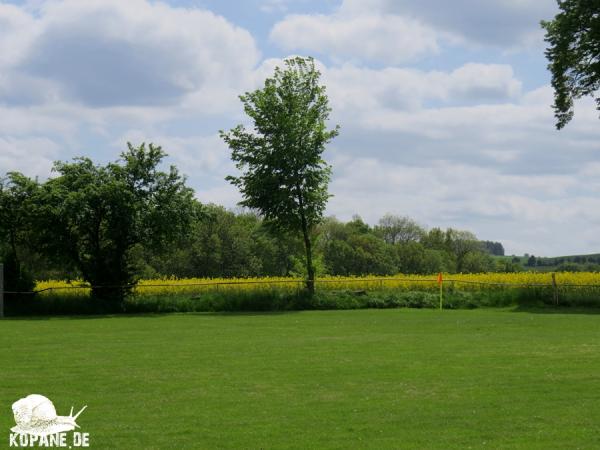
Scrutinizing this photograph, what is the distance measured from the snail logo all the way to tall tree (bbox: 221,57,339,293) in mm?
30252

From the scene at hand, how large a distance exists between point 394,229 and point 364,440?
125 m

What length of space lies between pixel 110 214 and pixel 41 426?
1191 inches

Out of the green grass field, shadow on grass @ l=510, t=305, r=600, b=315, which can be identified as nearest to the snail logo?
the green grass field

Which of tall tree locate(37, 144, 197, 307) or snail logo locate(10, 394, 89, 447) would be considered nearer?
snail logo locate(10, 394, 89, 447)

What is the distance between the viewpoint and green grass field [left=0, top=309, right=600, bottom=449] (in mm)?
8820

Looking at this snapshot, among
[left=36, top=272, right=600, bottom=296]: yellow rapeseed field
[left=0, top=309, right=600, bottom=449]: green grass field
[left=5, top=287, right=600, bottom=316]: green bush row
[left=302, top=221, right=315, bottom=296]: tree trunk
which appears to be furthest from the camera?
[left=302, top=221, right=315, bottom=296]: tree trunk

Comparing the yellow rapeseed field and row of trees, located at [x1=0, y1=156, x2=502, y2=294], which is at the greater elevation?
row of trees, located at [x1=0, y1=156, x2=502, y2=294]

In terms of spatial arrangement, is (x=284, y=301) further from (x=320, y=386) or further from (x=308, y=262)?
(x=320, y=386)

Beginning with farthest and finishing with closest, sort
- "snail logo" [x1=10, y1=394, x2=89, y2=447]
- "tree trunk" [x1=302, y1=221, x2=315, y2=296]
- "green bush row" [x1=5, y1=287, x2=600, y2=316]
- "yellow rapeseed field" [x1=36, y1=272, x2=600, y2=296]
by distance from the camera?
"tree trunk" [x1=302, y1=221, x2=315, y2=296], "yellow rapeseed field" [x1=36, y1=272, x2=600, y2=296], "green bush row" [x1=5, y1=287, x2=600, y2=316], "snail logo" [x1=10, y1=394, x2=89, y2=447]

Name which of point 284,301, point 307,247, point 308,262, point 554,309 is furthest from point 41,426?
point 308,262

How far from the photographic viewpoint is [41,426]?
8.91 meters

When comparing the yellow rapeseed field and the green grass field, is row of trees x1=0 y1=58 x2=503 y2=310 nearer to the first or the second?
the yellow rapeseed field

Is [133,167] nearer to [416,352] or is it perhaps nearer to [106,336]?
[106,336]

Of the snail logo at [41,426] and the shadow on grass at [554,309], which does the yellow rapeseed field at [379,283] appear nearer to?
the shadow on grass at [554,309]
